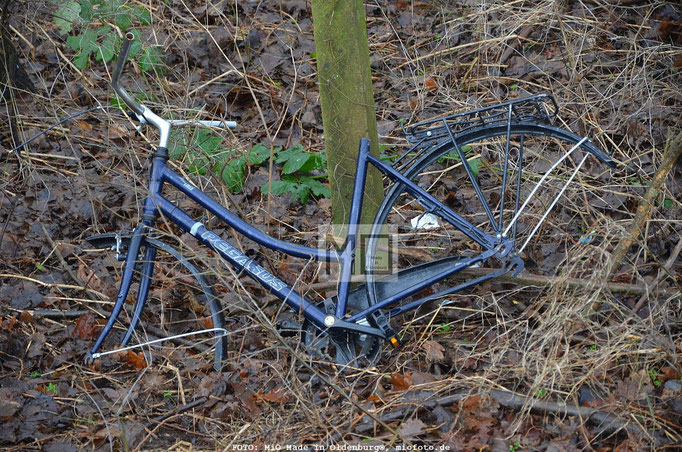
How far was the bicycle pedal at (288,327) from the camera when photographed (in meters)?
3.63

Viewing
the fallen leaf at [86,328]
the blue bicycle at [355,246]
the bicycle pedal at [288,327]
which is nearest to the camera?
the blue bicycle at [355,246]

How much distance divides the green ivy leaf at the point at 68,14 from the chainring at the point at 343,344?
10.4 feet

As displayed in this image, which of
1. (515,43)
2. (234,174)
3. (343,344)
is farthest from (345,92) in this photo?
(515,43)

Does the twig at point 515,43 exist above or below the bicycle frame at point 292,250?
above

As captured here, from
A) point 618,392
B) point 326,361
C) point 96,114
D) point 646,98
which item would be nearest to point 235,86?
point 96,114

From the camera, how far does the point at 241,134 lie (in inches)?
207

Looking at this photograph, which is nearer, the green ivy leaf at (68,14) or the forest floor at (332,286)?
the forest floor at (332,286)

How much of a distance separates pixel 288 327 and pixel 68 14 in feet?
10.9

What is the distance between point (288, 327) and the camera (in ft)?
11.9

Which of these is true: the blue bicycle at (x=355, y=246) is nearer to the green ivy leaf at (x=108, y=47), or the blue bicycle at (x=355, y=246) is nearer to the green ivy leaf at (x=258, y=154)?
the green ivy leaf at (x=258, y=154)

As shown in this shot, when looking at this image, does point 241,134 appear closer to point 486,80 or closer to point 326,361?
point 486,80

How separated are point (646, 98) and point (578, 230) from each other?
1.20 m

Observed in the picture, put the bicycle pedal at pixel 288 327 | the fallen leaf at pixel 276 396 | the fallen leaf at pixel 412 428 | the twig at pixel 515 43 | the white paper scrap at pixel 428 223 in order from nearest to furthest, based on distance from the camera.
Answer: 1. the fallen leaf at pixel 412 428
2. the fallen leaf at pixel 276 396
3. the bicycle pedal at pixel 288 327
4. the white paper scrap at pixel 428 223
5. the twig at pixel 515 43

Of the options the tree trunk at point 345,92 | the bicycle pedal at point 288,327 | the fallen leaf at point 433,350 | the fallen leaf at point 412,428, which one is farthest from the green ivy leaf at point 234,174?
the fallen leaf at point 412,428
